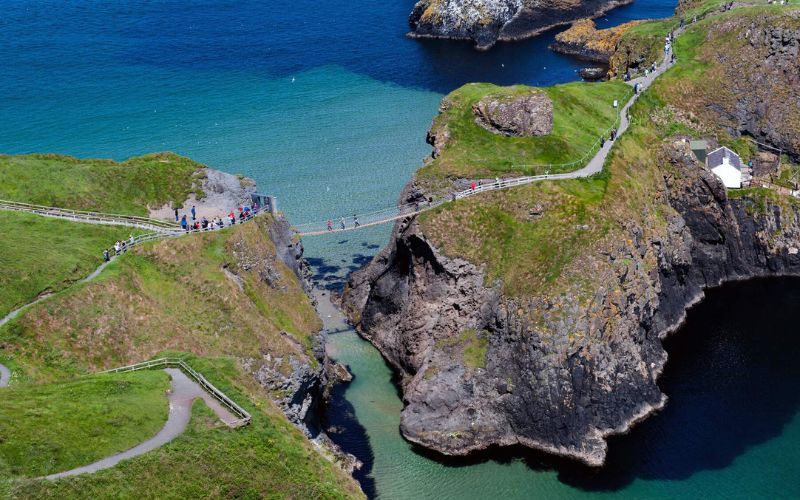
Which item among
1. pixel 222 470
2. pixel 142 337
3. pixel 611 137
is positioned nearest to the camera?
pixel 222 470

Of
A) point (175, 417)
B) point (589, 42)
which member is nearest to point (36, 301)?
point (175, 417)

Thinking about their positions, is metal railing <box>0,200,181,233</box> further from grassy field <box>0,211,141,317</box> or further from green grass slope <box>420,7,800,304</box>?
green grass slope <box>420,7,800,304</box>

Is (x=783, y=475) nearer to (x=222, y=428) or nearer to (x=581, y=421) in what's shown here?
(x=581, y=421)

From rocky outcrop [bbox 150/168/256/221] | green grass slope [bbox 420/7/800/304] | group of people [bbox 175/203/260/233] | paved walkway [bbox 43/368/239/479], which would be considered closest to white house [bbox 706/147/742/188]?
green grass slope [bbox 420/7/800/304]

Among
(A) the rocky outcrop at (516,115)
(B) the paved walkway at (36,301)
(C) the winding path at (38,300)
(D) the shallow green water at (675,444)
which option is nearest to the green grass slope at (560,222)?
(A) the rocky outcrop at (516,115)

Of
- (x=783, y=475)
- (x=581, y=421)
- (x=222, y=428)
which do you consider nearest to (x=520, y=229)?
(x=581, y=421)

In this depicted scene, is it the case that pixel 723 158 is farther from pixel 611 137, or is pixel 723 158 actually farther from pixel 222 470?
pixel 222 470
